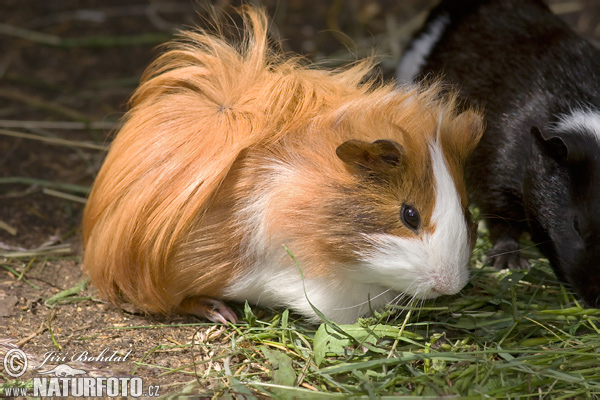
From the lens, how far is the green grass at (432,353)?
182cm

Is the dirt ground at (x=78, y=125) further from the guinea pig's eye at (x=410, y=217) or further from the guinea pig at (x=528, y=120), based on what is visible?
the guinea pig's eye at (x=410, y=217)

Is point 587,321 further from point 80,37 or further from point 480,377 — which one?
point 80,37

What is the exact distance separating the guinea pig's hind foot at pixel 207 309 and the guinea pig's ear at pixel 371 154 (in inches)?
28.0

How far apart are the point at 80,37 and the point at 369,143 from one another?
276 cm

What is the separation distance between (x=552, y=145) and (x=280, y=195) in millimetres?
972

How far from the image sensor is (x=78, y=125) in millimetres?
3186

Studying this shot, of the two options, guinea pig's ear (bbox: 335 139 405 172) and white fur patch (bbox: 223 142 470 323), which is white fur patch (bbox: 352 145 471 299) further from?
guinea pig's ear (bbox: 335 139 405 172)

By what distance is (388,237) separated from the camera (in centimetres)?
179

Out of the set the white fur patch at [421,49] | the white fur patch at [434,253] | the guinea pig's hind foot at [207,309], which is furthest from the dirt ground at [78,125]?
the white fur patch at [434,253]

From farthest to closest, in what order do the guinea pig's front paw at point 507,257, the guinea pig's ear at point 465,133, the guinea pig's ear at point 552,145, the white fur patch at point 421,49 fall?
the white fur patch at point 421,49 < the guinea pig's front paw at point 507,257 < the guinea pig's ear at point 552,145 < the guinea pig's ear at point 465,133

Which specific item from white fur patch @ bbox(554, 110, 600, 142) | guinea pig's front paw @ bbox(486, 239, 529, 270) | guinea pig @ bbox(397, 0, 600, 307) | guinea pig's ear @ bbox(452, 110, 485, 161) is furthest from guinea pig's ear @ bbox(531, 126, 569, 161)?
guinea pig's front paw @ bbox(486, 239, 529, 270)

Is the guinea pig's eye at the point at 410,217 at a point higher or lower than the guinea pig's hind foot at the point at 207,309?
higher

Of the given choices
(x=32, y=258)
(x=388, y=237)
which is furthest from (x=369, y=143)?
(x=32, y=258)

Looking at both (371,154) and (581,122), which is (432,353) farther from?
(581,122)
